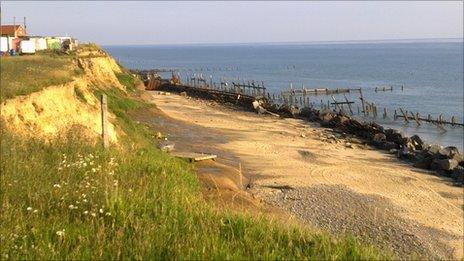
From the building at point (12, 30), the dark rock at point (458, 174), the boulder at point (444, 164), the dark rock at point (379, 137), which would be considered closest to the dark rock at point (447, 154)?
the boulder at point (444, 164)

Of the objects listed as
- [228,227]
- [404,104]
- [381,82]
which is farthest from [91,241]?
[381,82]

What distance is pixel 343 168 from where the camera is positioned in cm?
2748

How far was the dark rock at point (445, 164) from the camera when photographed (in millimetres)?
28859

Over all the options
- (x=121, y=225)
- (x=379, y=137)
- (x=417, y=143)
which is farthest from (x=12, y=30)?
(x=121, y=225)

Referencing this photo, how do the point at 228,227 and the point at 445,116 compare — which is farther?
the point at 445,116

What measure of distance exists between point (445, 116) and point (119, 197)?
5498 cm

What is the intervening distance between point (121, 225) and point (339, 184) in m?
18.0

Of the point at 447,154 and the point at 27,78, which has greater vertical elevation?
the point at 27,78

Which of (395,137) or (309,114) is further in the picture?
(309,114)

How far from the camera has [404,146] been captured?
121ft

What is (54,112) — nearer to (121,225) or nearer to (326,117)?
(121,225)

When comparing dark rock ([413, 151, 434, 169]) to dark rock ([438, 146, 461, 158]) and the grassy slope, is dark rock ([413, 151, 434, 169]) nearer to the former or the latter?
dark rock ([438, 146, 461, 158])

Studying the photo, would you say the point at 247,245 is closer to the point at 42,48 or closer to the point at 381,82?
the point at 42,48

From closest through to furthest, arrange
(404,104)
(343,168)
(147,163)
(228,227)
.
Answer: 1. (228,227)
2. (147,163)
3. (343,168)
4. (404,104)
